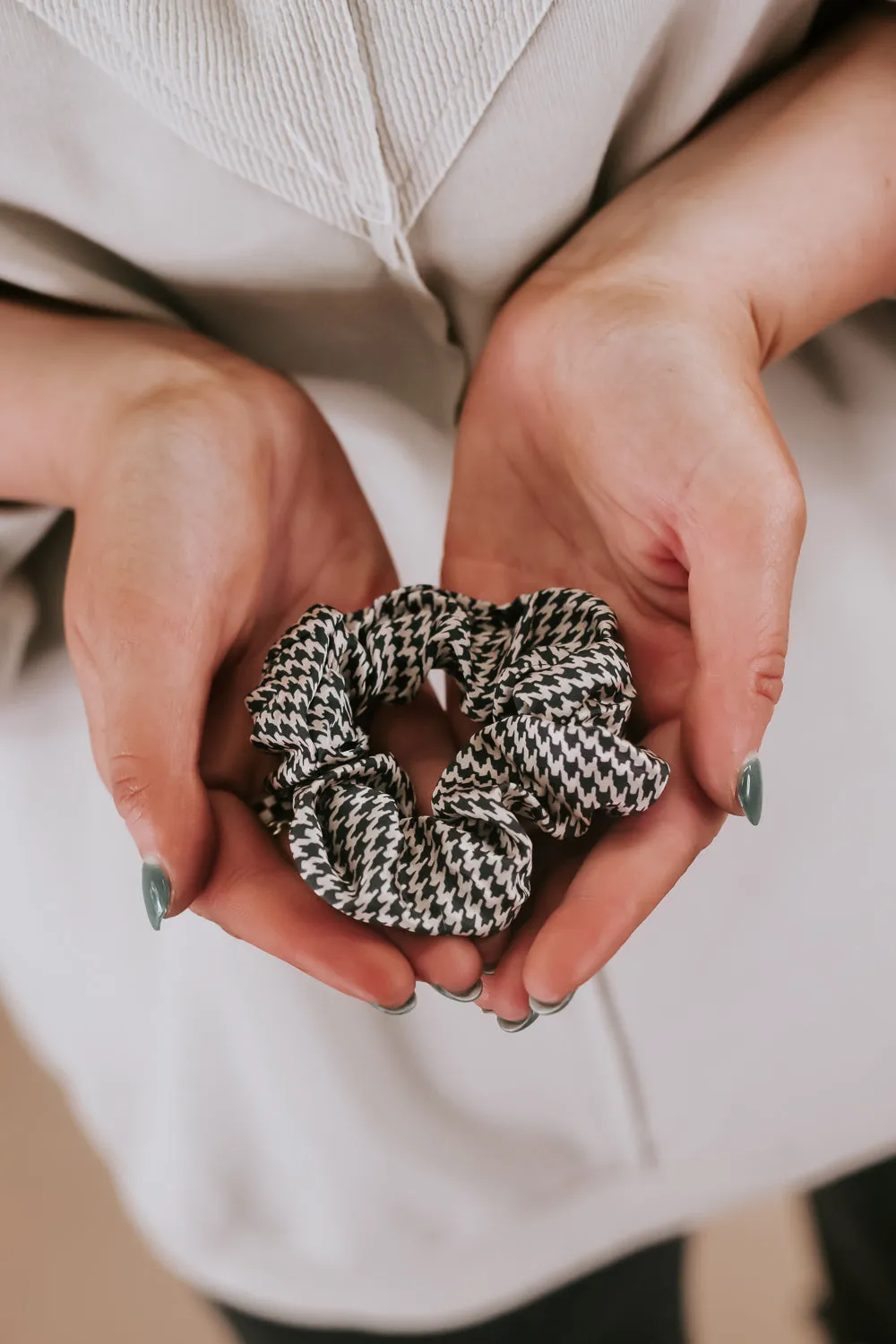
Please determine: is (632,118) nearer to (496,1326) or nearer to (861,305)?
(861,305)

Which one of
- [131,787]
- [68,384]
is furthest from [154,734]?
[68,384]

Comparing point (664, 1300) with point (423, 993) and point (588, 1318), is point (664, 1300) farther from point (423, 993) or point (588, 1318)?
point (423, 993)

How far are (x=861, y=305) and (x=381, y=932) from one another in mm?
397

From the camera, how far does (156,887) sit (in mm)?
426

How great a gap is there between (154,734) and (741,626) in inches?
8.9

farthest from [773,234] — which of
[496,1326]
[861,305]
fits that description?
[496,1326]

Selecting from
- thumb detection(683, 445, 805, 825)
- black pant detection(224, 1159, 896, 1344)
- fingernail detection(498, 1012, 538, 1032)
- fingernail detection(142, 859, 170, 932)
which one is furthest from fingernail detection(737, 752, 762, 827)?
black pant detection(224, 1159, 896, 1344)

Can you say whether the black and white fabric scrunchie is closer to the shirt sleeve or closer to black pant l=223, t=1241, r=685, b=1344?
the shirt sleeve

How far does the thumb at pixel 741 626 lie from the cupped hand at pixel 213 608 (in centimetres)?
12

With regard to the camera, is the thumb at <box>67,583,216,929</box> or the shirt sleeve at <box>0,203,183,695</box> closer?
the thumb at <box>67,583,216,929</box>

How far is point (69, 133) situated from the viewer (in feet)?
1.74

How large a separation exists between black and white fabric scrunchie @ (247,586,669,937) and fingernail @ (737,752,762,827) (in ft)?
0.10

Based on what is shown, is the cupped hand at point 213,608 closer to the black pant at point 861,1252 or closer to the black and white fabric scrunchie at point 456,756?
the black and white fabric scrunchie at point 456,756

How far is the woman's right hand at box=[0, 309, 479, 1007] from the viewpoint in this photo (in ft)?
1.41
